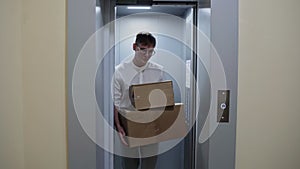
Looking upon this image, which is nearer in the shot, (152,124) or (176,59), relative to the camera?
(152,124)

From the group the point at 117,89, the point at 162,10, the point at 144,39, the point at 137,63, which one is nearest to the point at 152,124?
the point at 117,89

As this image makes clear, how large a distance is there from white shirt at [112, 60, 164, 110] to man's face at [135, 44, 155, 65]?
0.14 feet

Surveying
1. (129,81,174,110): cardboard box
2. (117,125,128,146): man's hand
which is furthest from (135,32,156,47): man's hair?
(117,125,128,146): man's hand

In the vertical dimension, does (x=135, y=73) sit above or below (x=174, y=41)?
below

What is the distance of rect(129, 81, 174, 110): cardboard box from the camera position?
149cm

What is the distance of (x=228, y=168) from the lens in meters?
1.14

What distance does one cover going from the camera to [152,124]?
1.54 meters

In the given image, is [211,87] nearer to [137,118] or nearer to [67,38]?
[137,118]
